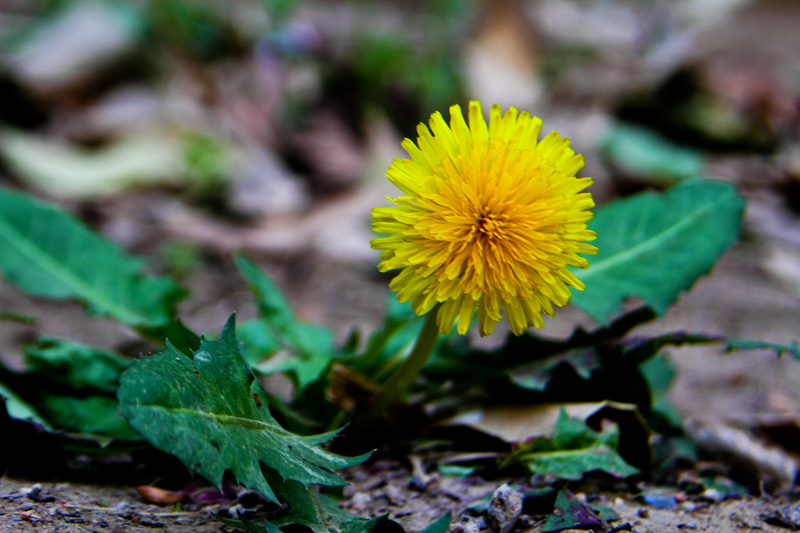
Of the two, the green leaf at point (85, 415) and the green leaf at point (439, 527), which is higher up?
the green leaf at point (85, 415)

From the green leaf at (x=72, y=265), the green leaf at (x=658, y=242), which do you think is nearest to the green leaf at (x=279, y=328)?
the green leaf at (x=72, y=265)

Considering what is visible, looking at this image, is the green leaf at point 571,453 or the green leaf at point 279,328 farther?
the green leaf at point 279,328

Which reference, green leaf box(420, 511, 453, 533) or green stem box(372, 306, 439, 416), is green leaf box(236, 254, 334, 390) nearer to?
green stem box(372, 306, 439, 416)

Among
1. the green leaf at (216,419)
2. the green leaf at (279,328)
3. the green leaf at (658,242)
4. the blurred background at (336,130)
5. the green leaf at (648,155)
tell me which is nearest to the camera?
the green leaf at (216,419)

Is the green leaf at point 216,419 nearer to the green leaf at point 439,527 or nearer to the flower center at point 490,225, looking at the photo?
the green leaf at point 439,527

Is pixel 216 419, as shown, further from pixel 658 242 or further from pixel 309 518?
pixel 658 242

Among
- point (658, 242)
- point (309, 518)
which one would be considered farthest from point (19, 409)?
point (658, 242)

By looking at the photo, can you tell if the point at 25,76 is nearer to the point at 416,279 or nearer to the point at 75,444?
the point at 75,444
